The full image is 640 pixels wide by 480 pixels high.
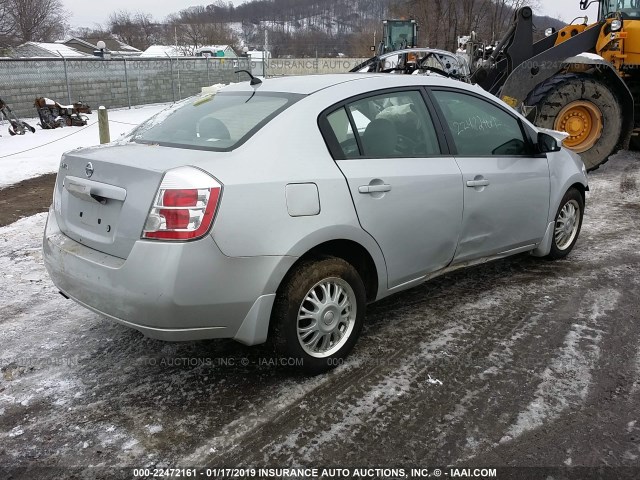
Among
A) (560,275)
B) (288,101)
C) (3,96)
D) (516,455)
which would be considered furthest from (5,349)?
(3,96)

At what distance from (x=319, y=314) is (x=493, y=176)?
5.75 ft

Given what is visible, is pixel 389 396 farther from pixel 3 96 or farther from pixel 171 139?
pixel 3 96

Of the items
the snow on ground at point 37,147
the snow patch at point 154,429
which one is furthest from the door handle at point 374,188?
the snow on ground at point 37,147

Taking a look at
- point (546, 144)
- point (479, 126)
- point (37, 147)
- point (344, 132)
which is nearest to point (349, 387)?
point (344, 132)

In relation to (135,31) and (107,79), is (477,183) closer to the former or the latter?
(107,79)

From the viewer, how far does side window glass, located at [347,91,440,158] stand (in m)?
3.52

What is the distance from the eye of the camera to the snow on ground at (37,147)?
972cm

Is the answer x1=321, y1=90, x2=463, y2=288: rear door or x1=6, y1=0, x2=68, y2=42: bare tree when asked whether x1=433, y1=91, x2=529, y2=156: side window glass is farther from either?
x1=6, y1=0, x2=68, y2=42: bare tree

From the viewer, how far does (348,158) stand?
10.9ft

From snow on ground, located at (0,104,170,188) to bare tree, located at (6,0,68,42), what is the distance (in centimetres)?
4737

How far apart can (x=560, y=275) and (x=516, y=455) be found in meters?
2.64

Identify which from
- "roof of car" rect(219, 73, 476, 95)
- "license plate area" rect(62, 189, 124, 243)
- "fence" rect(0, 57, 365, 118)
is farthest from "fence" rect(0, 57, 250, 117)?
"license plate area" rect(62, 189, 124, 243)

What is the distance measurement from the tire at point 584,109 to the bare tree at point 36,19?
57785 millimetres

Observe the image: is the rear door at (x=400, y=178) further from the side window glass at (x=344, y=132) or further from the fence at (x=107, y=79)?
the fence at (x=107, y=79)
